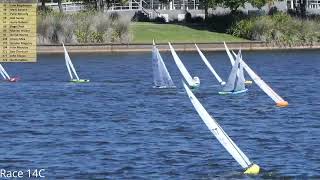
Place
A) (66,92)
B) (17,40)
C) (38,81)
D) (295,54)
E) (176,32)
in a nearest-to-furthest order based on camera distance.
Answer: (17,40) → (66,92) → (38,81) → (295,54) → (176,32)

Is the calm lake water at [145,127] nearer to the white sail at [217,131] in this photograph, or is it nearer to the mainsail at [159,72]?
the white sail at [217,131]

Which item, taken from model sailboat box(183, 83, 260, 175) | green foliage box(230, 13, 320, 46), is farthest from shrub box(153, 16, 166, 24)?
model sailboat box(183, 83, 260, 175)

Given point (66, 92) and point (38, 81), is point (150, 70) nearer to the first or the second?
point (38, 81)

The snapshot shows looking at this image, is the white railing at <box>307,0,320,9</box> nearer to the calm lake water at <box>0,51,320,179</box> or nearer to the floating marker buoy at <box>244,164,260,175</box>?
the calm lake water at <box>0,51,320,179</box>

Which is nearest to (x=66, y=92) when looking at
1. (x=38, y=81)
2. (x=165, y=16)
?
(x=38, y=81)

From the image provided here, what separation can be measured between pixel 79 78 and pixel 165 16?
6121 cm

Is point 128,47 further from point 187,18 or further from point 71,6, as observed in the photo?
point 71,6

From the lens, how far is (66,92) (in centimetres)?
7606

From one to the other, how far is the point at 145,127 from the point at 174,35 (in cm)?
7675

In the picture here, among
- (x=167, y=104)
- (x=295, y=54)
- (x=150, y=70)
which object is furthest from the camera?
(x=295, y=54)

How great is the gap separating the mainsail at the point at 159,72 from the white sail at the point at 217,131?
35666 millimetres

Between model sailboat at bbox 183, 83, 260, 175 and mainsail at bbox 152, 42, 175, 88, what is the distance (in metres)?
34.9

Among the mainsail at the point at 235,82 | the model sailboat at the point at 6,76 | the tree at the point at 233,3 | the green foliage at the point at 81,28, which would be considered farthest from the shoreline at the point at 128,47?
the mainsail at the point at 235,82

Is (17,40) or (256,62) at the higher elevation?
(17,40)
